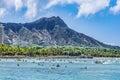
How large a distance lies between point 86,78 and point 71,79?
5.07 meters

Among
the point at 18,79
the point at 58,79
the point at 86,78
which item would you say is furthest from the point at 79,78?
the point at 18,79

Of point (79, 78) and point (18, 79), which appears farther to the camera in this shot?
point (79, 78)

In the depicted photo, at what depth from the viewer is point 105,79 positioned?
83500 millimetres

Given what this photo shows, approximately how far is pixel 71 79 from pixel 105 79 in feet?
21.5

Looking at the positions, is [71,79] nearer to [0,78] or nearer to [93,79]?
[93,79]

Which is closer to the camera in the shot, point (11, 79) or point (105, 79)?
point (11, 79)

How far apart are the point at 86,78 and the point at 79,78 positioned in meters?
1.55

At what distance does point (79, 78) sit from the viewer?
85125mm

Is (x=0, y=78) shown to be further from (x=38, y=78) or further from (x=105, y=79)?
(x=105, y=79)

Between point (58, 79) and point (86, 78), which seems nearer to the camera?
point (58, 79)

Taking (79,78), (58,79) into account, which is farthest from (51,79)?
(79,78)

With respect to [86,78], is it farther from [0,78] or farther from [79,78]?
[0,78]

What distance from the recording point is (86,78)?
85875 millimetres

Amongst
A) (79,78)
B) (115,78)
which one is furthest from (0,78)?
(115,78)
